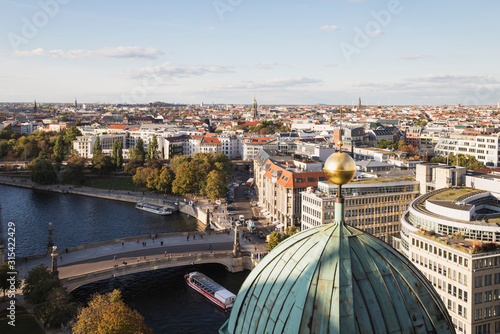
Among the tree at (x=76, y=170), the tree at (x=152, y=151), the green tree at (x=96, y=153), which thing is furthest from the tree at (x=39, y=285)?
the tree at (x=152, y=151)

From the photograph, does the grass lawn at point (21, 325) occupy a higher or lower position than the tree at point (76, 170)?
lower

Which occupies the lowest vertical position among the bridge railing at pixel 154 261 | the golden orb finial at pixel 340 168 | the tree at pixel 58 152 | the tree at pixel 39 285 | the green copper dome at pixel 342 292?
the bridge railing at pixel 154 261

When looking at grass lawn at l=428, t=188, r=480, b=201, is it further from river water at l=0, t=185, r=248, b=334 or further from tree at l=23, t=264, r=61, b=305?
tree at l=23, t=264, r=61, b=305

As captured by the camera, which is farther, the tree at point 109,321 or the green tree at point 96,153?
the green tree at point 96,153

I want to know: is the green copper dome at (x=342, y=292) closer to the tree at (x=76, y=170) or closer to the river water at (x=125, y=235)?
the river water at (x=125, y=235)

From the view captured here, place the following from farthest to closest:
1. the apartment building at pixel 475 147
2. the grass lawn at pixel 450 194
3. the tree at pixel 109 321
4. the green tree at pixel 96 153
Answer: the green tree at pixel 96 153, the apartment building at pixel 475 147, the grass lawn at pixel 450 194, the tree at pixel 109 321

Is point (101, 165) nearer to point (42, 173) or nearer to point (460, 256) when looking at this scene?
point (42, 173)
